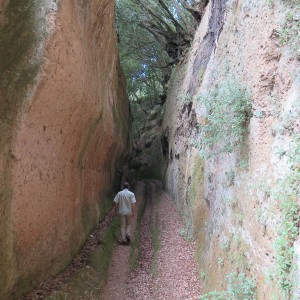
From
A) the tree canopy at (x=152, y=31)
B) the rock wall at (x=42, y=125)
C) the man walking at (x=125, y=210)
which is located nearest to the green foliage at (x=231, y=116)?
the rock wall at (x=42, y=125)

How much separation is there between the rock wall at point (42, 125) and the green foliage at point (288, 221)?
399 centimetres

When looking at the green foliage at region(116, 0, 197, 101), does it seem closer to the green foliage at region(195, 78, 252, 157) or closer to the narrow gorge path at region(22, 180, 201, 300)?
the narrow gorge path at region(22, 180, 201, 300)

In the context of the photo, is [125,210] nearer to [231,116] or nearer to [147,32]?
[231,116]

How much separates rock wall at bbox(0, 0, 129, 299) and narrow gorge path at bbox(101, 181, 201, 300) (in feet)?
4.53

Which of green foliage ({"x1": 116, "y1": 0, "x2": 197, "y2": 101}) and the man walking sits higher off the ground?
green foliage ({"x1": 116, "y1": 0, "x2": 197, "y2": 101})

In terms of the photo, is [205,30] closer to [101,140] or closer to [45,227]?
[101,140]

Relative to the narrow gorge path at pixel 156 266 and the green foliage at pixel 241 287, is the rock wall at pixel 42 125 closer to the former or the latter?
the narrow gorge path at pixel 156 266

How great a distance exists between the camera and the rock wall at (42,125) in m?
5.43

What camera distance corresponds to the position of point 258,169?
16.2 feet

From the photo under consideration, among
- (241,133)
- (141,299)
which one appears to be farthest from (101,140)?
(241,133)

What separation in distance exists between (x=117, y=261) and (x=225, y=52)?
6057 millimetres

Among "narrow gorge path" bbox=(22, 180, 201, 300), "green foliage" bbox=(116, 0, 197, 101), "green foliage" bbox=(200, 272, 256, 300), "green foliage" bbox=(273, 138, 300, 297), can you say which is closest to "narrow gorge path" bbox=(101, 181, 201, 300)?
"narrow gorge path" bbox=(22, 180, 201, 300)

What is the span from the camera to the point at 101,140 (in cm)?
1152

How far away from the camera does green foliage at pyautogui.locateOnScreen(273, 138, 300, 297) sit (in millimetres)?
3653
